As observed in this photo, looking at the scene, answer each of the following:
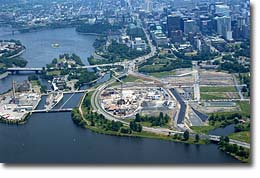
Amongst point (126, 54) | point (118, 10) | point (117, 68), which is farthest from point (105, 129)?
point (118, 10)

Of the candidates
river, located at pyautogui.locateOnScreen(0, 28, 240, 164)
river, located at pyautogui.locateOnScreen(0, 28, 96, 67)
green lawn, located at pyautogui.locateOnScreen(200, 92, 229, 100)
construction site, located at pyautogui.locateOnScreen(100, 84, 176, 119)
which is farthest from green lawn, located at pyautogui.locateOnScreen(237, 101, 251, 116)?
river, located at pyautogui.locateOnScreen(0, 28, 96, 67)

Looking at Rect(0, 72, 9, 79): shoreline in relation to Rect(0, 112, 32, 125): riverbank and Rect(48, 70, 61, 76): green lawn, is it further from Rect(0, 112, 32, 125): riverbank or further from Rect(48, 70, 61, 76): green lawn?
Rect(0, 112, 32, 125): riverbank

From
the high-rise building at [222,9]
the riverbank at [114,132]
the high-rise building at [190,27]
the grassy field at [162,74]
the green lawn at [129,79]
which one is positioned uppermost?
the high-rise building at [222,9]

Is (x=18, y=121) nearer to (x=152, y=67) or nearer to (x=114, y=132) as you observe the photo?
(x=114, y=132)

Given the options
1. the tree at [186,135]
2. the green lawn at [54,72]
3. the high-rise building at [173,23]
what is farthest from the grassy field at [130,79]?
the high-rise building at [173,23]

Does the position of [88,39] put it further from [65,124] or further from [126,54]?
[65,124]

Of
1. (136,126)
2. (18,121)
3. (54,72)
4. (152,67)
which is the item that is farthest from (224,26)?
(18,121)

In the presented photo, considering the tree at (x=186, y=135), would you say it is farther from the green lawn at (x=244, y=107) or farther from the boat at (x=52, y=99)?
the boat at (x=52, y=99)

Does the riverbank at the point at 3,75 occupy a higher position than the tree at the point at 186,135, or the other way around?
the riverbank at the point at 3,75
